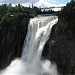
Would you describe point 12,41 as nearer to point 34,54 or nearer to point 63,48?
point 34,54

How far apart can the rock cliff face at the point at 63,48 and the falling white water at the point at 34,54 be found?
125 centimetres

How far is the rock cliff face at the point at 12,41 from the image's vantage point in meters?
56.3

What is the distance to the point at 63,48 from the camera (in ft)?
148

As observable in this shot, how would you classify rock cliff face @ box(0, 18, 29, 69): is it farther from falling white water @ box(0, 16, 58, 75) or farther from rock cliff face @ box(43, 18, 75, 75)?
rock cliff face @ box(43, 18, 75, 75)

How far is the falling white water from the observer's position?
1827 inches

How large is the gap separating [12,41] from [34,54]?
986 cm

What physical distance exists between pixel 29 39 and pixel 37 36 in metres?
3.34

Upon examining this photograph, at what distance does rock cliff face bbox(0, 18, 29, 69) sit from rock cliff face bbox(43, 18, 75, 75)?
1047 centimetres

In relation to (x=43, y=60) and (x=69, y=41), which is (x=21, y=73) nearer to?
(x=43, y=60)

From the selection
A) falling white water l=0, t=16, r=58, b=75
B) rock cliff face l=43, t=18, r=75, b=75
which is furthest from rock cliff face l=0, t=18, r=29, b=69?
rock cliff face l=43, t=18, r=75, b=75

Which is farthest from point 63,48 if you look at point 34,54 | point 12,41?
point 12,41

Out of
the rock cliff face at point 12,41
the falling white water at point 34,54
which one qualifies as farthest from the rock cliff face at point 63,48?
the rock cliff face at point 12,41

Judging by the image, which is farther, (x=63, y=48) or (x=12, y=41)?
(x=12, y=41)

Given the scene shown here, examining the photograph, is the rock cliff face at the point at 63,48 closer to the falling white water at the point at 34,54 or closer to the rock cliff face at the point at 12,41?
the falling white water at the point at 34,54
